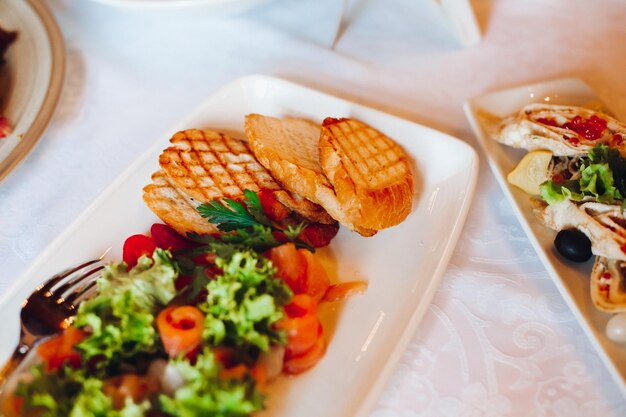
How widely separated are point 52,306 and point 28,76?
101 cm

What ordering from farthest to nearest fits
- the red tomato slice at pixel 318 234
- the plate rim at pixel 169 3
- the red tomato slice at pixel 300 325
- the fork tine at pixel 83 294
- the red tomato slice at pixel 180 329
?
the plate rim at pixel 169 3 → the red tomato slice at pixel 318 234 → the fork tine at pixel 83 294 → the red tomato slice at pixel 300 325 → the red tomato slice at pixel 180 329

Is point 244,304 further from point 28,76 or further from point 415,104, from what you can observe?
point 28,76

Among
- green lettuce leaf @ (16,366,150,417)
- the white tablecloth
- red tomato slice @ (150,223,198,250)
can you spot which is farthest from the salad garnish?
the white tablecloth

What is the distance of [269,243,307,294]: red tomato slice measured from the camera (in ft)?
4.64

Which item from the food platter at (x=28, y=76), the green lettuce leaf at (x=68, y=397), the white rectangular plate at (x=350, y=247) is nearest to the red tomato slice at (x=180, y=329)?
Result: the green lettuce leaf at (x=68, y=397)

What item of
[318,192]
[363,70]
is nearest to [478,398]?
[318,192]

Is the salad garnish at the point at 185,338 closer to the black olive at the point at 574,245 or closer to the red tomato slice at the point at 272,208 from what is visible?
the red tomato slice at the point at 272,208

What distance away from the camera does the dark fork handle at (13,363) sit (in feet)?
4.33

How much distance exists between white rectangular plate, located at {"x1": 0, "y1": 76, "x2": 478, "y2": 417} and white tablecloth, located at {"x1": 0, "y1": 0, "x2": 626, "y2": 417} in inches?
4.6

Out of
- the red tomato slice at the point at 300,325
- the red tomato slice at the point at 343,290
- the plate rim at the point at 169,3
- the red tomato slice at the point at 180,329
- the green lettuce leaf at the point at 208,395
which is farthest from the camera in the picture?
the plate rim at the point at 169,3

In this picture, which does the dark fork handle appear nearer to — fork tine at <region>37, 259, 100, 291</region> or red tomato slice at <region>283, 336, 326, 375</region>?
fork tine at <region>37, 259, 100, 291</region>

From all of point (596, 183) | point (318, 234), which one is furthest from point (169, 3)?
point (596, 183)

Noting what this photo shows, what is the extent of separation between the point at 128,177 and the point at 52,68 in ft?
2.08

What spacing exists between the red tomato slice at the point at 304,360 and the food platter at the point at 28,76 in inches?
43.3
